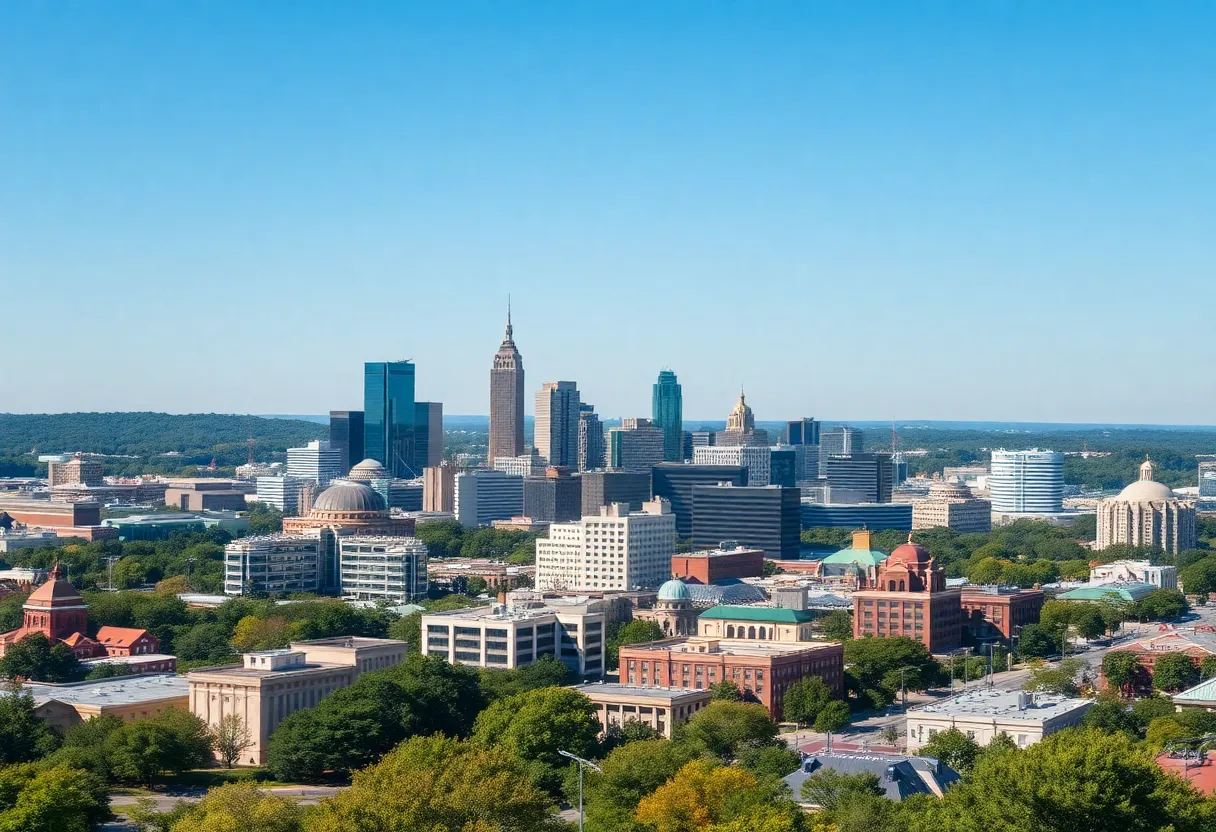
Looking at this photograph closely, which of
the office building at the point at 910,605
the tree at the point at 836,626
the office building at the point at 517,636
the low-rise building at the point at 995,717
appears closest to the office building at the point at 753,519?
the tree at the point at 836,626

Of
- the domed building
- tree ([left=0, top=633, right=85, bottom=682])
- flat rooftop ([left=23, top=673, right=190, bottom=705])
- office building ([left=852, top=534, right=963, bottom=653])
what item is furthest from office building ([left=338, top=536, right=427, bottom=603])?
the domed building

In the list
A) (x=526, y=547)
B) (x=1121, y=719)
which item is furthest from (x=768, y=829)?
(x=526, y=547)

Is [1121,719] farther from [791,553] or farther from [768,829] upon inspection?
[791,553]

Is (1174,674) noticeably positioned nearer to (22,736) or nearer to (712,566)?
(712,566)

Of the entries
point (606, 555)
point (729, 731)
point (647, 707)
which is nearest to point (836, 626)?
point (606, 555)

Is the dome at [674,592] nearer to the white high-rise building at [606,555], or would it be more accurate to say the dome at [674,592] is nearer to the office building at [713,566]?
the office building at [713,566]

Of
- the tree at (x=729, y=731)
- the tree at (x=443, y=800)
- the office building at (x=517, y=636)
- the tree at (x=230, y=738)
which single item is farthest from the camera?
the office building at (x=517, y=636)
